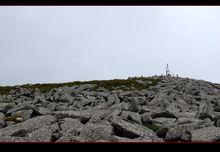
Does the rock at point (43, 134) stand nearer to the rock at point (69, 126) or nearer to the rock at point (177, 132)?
the rock at point (69, 126)

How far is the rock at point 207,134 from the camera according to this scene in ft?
31.9

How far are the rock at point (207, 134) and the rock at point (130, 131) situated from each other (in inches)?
37.8

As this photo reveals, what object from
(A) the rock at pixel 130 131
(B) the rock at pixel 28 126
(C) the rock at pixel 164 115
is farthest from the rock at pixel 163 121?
(B) the rock at pixel 28 126

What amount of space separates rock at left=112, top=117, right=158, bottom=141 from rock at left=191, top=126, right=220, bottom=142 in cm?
96

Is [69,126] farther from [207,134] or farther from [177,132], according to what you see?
[207,134]

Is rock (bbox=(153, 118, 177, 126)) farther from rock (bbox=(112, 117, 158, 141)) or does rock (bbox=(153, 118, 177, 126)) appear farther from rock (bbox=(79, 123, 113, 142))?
rock (bbox=(79, 123, 113, 142))

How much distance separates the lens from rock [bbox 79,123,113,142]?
374 inches

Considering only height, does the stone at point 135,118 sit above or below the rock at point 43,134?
above
